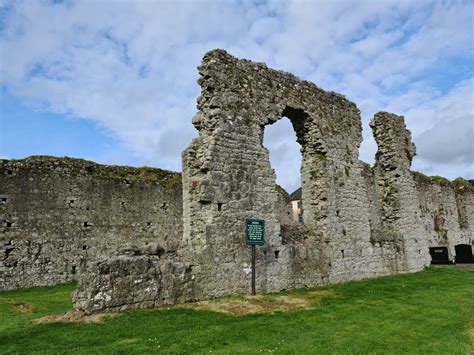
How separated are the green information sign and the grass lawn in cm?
149

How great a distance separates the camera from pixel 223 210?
35.9 feet

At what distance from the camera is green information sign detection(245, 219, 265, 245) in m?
11.0

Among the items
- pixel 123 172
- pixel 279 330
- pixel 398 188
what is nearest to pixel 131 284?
pixel 279 330

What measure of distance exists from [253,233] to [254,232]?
0.15 ft

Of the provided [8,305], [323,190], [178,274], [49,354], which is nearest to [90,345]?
[49,354]

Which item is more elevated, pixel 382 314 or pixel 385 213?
pixel 385 213

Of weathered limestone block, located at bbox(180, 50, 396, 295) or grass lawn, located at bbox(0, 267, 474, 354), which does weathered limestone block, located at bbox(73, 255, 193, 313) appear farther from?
weathered limestone block, located at bbox(180, 50, 396, 295)

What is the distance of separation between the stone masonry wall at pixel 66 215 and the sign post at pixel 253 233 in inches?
132

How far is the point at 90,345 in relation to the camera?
651cm

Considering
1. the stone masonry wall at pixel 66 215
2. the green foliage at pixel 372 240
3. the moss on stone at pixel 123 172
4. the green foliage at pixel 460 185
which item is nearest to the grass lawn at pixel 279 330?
the green foliage at pixel 372 240

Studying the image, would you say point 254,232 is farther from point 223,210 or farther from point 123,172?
point 123,172

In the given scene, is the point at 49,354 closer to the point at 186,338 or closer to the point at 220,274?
the point at 186,338

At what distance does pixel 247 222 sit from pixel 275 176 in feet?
6.50

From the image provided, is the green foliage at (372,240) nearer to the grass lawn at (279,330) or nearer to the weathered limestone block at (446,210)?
the grass lawn at (279,330)
